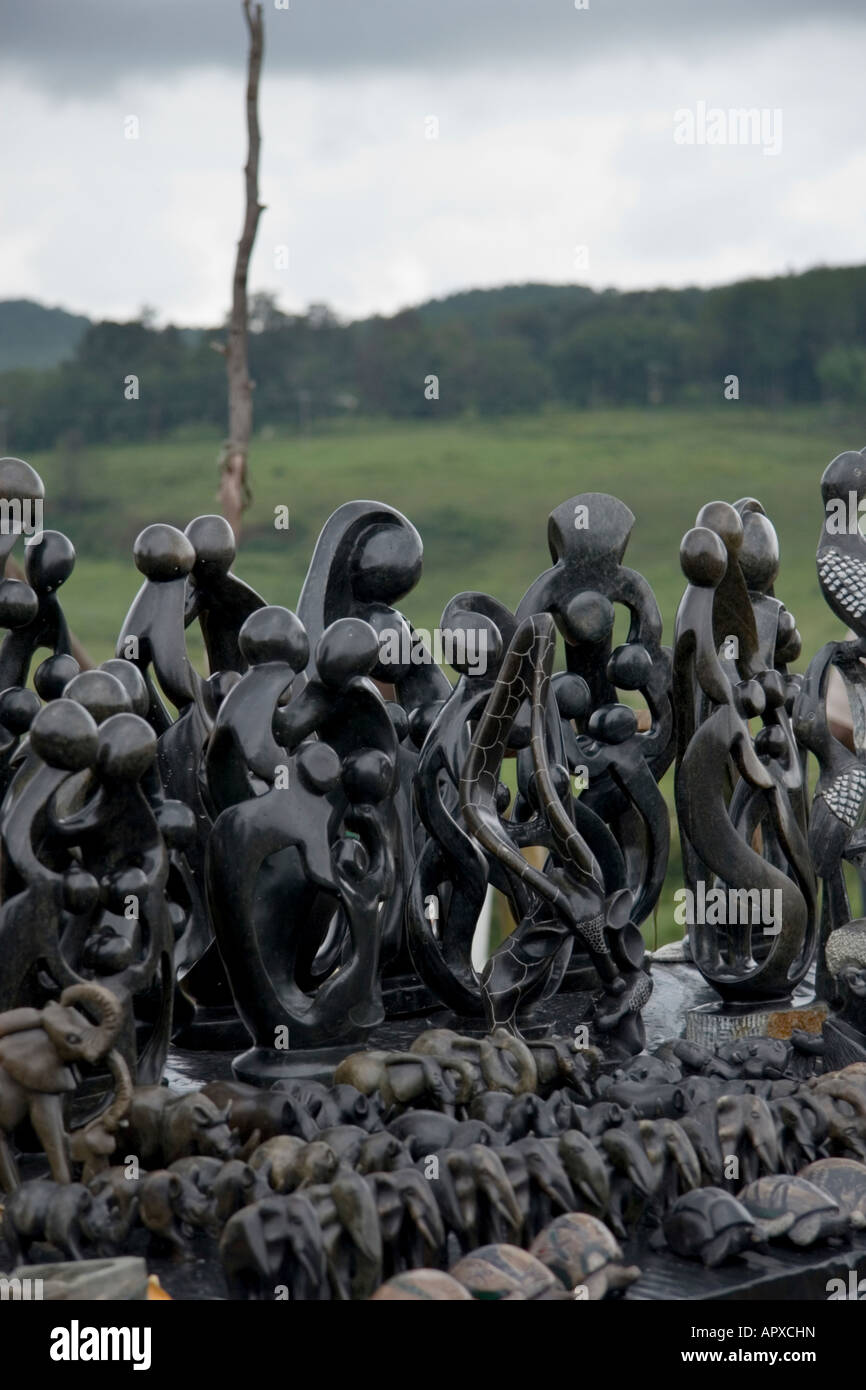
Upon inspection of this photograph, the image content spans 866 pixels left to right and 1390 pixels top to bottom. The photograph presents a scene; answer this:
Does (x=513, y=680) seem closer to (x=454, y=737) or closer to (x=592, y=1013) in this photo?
(x=454, y=737)

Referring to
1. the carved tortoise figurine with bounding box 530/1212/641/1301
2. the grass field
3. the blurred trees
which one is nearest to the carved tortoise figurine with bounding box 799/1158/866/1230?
the carved tortoise figurine with bounding box 530/1212/641/1301

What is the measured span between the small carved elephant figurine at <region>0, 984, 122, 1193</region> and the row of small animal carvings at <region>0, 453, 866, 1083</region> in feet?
0.50

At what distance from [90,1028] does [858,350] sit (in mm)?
16491

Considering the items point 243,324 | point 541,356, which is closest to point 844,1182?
point 243,324

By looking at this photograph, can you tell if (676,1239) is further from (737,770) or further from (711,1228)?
(737,770)

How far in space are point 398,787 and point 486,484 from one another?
13.4 metres

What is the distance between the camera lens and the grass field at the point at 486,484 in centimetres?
1639

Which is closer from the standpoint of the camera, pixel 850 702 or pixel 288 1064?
pixel 288 1064

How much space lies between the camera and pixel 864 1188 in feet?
10.6

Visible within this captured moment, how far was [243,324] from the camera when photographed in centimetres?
→ 889

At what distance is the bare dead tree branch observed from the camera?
343 inches

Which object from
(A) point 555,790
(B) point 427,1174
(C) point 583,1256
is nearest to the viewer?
(C) point 583,1256

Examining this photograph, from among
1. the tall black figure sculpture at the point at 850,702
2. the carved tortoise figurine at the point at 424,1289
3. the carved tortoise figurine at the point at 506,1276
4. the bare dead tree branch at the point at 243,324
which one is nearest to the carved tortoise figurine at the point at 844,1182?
the carved tortoise figurine at the point at 506,1276
